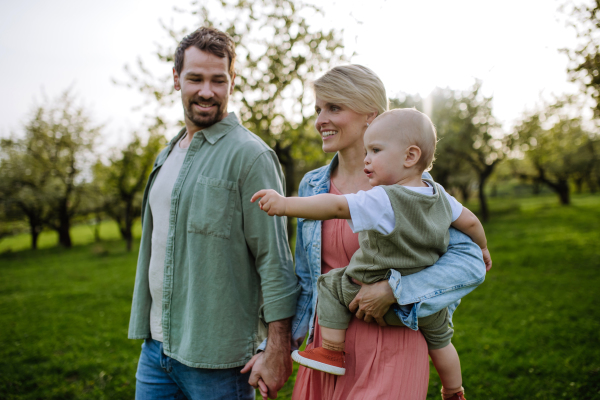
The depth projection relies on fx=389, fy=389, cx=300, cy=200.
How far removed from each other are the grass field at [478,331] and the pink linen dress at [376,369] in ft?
11.6

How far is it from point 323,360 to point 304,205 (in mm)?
753

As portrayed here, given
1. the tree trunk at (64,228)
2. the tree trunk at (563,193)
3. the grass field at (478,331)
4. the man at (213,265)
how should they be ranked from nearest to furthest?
the man at (213,265), the grass field at (478,331), the tree trunk at (64,228), the tree trunk at (563,193)

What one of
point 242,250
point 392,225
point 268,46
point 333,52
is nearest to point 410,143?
point 392,225

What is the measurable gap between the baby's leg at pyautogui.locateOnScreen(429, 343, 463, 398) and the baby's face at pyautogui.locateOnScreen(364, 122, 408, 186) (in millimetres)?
929

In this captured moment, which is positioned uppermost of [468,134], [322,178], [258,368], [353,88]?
[468,134]

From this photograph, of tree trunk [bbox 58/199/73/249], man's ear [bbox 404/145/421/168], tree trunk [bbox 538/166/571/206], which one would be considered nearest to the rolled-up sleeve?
man's ear [bbox 404/145/421/168]

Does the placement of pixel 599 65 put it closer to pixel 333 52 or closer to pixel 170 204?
pixel 333 52

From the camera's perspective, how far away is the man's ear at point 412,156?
1727 mm

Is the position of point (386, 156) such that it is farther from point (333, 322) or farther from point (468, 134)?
point (468, 134)

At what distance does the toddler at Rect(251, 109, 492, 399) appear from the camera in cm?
155

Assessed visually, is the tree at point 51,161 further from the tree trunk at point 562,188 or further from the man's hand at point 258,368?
the tree trunk at point 562,188

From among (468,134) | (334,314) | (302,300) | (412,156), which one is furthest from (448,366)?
(468,134)

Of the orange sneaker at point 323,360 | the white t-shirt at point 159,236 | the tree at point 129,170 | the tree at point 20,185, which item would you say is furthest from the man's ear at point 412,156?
the tree at point 20,185

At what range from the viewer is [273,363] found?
6.61 feet
